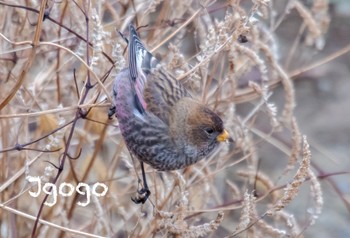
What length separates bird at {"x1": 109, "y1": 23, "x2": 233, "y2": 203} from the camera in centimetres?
330

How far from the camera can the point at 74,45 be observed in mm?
3988

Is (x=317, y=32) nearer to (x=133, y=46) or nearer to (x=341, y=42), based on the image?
(x=133, y=46)

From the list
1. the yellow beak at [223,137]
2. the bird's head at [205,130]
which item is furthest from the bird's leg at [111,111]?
the yellow beak at [223,137]

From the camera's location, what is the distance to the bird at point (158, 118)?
3.30m

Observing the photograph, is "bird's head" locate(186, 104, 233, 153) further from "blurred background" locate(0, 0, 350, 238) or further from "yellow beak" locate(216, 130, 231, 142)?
"blurred background" locate(0, 0, 350, 238)

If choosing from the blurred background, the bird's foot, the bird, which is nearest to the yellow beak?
the bird

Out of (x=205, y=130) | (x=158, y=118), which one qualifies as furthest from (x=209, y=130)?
(x=158, y=118)

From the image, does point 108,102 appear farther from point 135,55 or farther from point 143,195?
point 143,195

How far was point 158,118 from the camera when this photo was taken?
11.4 ft

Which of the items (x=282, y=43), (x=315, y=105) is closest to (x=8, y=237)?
(x=315, y=105)

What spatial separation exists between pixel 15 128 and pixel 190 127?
→ 95 centimetres

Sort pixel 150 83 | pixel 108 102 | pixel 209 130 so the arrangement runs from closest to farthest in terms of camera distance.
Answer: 1. pixel 108 102
2. pixel 209 130
3. pixel 150 83

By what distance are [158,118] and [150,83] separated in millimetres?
143

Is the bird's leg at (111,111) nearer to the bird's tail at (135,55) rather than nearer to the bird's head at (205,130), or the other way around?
the bird's tail at (135,55)
